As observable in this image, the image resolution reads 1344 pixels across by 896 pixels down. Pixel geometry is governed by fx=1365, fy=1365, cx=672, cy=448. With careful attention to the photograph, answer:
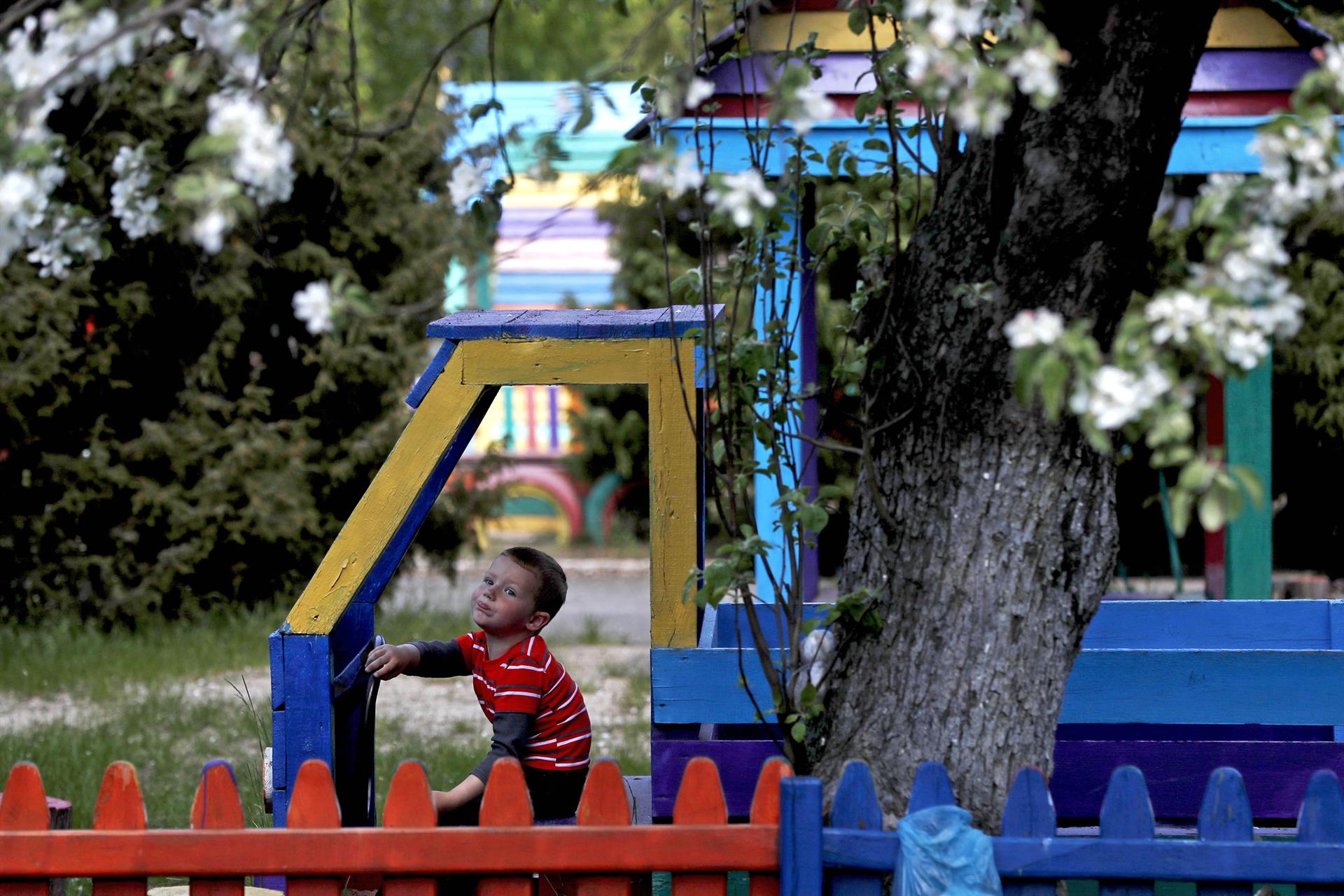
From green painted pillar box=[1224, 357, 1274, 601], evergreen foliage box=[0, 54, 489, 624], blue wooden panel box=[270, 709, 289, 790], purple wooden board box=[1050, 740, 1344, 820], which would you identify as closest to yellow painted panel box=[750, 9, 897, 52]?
green painted pillar box=[1224, 357, 1274, 601]

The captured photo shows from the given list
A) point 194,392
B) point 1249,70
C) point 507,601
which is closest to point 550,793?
point 507,601

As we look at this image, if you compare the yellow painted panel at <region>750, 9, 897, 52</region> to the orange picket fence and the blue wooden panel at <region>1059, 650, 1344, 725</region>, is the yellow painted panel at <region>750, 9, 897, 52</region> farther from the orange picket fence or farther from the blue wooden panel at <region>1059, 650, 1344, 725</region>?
the orange picket fence

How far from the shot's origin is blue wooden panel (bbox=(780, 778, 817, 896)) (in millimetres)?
2148

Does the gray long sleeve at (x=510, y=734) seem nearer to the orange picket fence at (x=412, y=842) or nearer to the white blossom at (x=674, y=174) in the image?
the orange picket fence at (x=412, y=842)

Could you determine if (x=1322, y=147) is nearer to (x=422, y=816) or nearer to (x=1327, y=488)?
(x=422, y=816)

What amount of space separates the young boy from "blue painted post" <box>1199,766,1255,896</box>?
131cm

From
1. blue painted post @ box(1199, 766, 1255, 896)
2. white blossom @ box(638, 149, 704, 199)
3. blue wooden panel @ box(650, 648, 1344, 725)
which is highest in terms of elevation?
white blossom @ box(638, 149, 704, 199)

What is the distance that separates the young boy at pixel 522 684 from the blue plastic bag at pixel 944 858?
3.30 feet

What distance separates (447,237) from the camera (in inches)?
350

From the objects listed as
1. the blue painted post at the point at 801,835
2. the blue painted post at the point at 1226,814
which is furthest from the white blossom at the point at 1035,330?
the blue painted post at the point at 1226,814

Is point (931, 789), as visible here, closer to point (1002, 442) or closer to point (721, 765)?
point (1002, 442)

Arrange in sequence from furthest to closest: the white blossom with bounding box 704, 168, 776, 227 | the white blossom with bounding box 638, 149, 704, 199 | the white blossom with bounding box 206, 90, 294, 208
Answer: the white blossom with bounding box 638, 149, 704, 199 → the white blossom with bounding box 704, 168, 776, 227 → the white blossom with bounding box 206, 90, 294, 208

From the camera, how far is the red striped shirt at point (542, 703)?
298 centimetres

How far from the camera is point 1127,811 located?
7.19 ft
